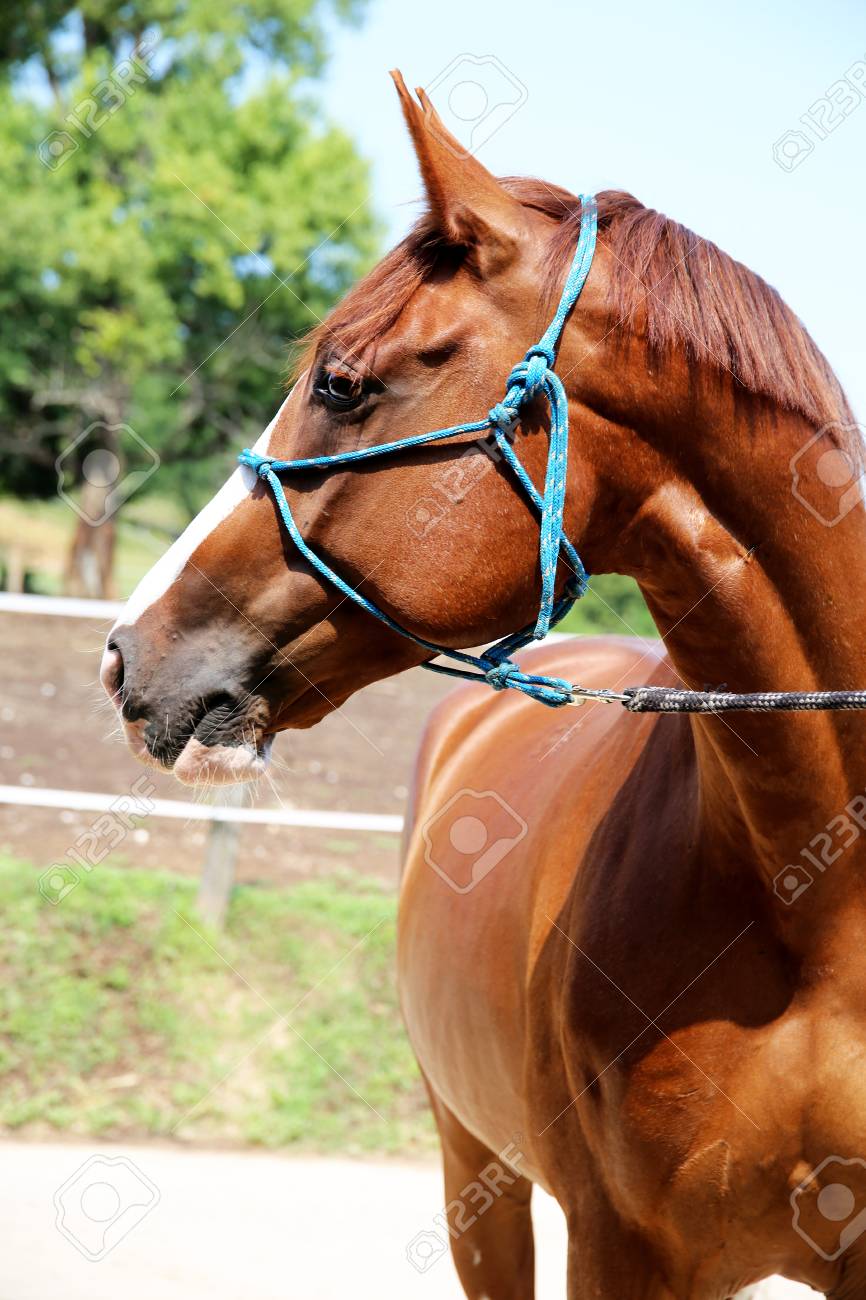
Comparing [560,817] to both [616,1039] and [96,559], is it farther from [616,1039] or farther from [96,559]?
[96,559]

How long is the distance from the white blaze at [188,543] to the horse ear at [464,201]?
0.41m

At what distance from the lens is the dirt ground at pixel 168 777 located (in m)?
6.88

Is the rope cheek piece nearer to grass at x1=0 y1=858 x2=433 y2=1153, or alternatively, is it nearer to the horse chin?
the horse chin

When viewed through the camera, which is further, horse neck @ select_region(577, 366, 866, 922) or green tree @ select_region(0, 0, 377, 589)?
green tree @ select_region(0, 0, 377, 589)

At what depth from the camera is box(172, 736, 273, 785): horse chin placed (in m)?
1.94

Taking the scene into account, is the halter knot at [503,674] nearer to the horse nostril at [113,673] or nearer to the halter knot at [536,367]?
the halter knot at [536,367]

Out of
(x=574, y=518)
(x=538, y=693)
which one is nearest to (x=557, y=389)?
(x=574, y=518)

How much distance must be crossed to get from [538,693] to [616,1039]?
61 centimetres

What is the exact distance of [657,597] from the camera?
Answer: 203 cm

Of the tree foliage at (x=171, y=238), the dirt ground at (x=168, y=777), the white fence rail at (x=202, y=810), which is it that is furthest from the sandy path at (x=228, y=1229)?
the tree foliage at (x=171, y=238)

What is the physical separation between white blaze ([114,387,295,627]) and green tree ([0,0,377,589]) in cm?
1987

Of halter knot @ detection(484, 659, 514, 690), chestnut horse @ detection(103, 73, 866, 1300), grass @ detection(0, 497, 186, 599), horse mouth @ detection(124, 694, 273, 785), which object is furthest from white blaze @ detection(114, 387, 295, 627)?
grass @ detection(0, 497, 186, 599)

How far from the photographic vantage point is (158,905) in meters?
5.98

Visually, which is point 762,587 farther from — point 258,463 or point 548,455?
point 258,463
